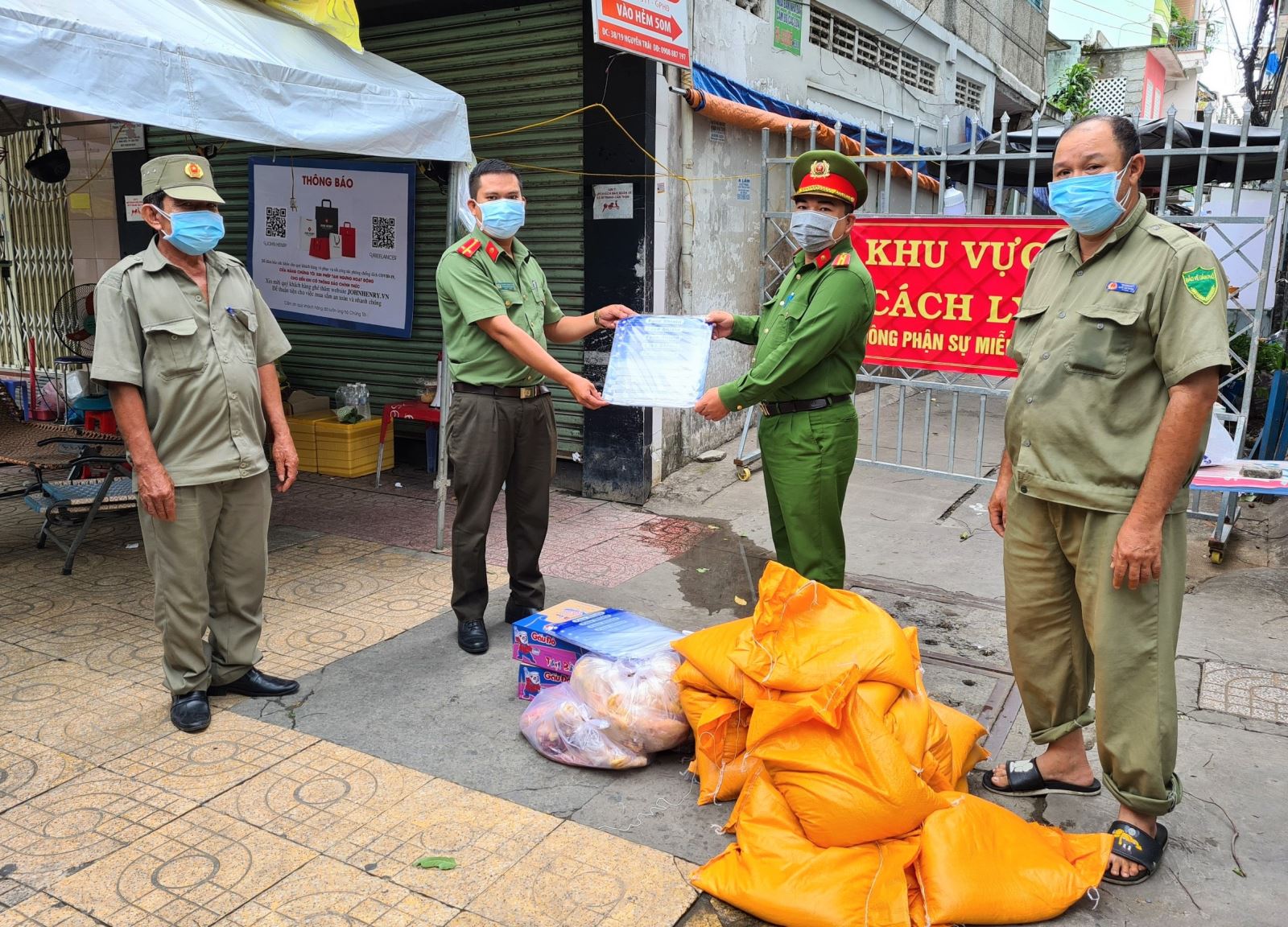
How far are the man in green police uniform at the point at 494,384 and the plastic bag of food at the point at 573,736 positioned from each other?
0.94 metres

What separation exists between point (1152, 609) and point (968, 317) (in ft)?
10.0

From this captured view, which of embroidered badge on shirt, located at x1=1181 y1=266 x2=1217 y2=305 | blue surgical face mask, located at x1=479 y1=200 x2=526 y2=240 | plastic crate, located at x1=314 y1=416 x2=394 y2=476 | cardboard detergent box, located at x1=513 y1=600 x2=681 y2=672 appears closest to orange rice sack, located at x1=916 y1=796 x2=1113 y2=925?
cardboard detergent box, located at x1=513 y1=600 x2=681 y2=672

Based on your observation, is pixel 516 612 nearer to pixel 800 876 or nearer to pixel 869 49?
pixel 800 876

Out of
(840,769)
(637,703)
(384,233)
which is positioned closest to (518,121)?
(384,233)

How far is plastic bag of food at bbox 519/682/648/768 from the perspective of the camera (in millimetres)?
3303

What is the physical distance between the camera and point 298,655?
4289 mm

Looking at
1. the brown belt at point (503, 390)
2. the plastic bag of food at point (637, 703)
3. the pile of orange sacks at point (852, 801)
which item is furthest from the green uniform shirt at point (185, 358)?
the pile of orange sacks at point (852, 801)

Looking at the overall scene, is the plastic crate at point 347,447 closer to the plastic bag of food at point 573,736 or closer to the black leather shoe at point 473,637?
the black leather shoe at point 473,637

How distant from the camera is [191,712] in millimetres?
3582

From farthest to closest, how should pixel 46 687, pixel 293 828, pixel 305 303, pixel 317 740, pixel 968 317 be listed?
pixel 305 303
pixel 968 317
pixel 46 687
pixel 317 740
pixel 293 828

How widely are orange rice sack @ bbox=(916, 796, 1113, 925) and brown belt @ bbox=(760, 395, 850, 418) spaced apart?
1549 mm

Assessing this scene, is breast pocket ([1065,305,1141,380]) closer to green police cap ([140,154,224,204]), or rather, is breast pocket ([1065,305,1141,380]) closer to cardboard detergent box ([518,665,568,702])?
cardboard detergent box ([518,665,568,702])

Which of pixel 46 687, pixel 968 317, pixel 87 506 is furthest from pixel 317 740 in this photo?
pixel 968 317

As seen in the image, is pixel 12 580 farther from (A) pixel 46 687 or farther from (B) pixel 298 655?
Answer: (B) pixel 298 655
